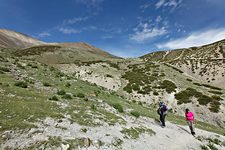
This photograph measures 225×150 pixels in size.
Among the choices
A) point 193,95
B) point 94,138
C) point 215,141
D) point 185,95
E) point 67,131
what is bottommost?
point 215,141

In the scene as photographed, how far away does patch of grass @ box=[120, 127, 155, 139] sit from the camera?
12609 millimetres

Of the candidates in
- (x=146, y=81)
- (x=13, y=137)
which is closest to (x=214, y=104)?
(x=146, y=81)

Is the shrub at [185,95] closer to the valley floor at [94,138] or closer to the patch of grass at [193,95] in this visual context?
the patch of grass at [193,95]

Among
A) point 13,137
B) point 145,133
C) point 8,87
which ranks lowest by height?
point 145,133

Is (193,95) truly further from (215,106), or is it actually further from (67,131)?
(67,131)

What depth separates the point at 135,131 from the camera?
44.5 ft

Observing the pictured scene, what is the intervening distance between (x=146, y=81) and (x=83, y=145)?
4516 cm

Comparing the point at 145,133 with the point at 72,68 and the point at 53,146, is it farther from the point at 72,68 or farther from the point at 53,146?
the point at 72,68

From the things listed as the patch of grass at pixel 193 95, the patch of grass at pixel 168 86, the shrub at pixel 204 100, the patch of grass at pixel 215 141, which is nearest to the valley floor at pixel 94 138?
the patch of grass at pixel 215 141

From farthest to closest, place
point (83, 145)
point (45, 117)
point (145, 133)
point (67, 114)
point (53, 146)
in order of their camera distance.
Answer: point (145, 133), point (67, 114), point (45, 117), point (83, 145), point (53, 146)

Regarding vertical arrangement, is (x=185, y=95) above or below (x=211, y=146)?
above

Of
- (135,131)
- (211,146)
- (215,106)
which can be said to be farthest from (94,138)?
(215,106)

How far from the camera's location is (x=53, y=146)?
27.5ft

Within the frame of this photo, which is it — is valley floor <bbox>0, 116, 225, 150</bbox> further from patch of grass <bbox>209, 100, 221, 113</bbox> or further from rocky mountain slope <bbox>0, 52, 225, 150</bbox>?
patch of grass <bbox>209, 100, 221, 113</bbox>
